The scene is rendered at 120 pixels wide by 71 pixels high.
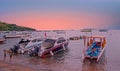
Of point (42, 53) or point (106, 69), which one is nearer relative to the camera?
point (106, 69)

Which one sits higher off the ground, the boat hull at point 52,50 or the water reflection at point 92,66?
the boat hull at point 52,50

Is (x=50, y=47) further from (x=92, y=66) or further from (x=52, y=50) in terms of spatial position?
(x=92, y=66)

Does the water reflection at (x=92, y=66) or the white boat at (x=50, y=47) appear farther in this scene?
the white boat at (x=50, y=47)

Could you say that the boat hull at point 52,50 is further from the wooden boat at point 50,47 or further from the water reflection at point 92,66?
the water reflection at point 92,66

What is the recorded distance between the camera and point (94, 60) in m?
25.3

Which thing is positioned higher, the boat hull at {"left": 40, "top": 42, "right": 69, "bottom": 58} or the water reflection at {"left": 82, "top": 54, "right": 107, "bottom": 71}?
the boat hull at {"left": 40, "top": 42, "right": 69, "bottom": 58}

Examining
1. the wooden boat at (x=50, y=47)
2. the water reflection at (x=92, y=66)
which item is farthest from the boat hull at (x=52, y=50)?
the water reflection at (x=92, y=66)

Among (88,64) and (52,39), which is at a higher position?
(52,39)

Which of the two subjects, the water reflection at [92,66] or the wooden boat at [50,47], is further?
the wooden boat at [50,47]

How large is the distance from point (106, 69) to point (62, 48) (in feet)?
47.3

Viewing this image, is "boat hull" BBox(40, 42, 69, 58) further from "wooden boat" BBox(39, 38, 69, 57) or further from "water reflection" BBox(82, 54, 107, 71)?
"water reflection" BBox(82, 54, 107, 71)

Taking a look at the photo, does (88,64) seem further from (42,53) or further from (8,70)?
(8,70)

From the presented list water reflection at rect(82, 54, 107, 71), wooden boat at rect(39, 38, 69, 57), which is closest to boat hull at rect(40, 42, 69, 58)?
wooden boat at rect(39, 38, 69, 57)

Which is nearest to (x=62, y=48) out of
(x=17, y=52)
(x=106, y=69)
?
(x=17, y=52)
